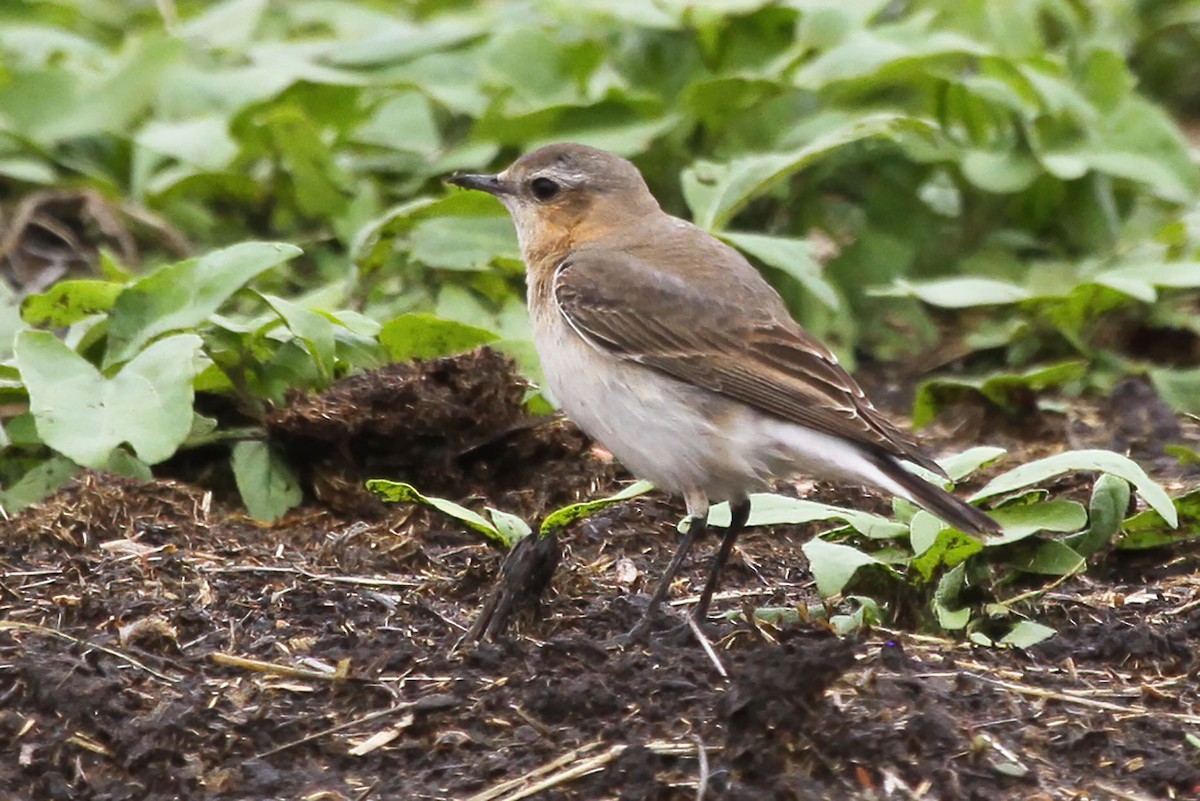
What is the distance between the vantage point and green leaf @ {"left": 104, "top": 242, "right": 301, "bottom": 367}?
6.39 metres

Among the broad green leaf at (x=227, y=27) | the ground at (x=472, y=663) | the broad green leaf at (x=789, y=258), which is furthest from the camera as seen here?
the broad green leaf at (x=227, y=27)

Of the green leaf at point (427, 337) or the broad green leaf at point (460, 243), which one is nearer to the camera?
the green leaf at point (427, 337)

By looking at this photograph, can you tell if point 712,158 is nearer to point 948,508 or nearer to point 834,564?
point 834,564

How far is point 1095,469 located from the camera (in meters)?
5.34

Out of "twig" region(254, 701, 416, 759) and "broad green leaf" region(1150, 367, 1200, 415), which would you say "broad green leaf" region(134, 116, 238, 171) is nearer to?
"broad green leaf" region(1150, 367, 1200, 415)

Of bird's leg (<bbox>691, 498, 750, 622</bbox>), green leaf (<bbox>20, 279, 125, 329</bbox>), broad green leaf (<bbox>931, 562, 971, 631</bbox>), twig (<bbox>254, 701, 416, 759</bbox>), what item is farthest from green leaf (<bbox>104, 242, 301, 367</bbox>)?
broad green leaf (<bbox>931, 562, 971, 631</bbox>)

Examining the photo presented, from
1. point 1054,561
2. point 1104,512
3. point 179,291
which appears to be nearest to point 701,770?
point 1054,561

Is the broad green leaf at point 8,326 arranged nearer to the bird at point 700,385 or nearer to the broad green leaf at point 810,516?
the bird at point 700,385

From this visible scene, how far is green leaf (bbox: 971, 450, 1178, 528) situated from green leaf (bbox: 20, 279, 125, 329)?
10.7 ft

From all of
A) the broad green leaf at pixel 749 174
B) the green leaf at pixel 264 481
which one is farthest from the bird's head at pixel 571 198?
the green leaf at pixel 264 481

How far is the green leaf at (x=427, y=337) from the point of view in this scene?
6.77 m

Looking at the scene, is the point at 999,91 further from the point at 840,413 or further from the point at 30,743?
the point at 30,743

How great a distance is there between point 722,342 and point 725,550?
697 mm

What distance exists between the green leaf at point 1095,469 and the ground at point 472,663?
14.7 inches
